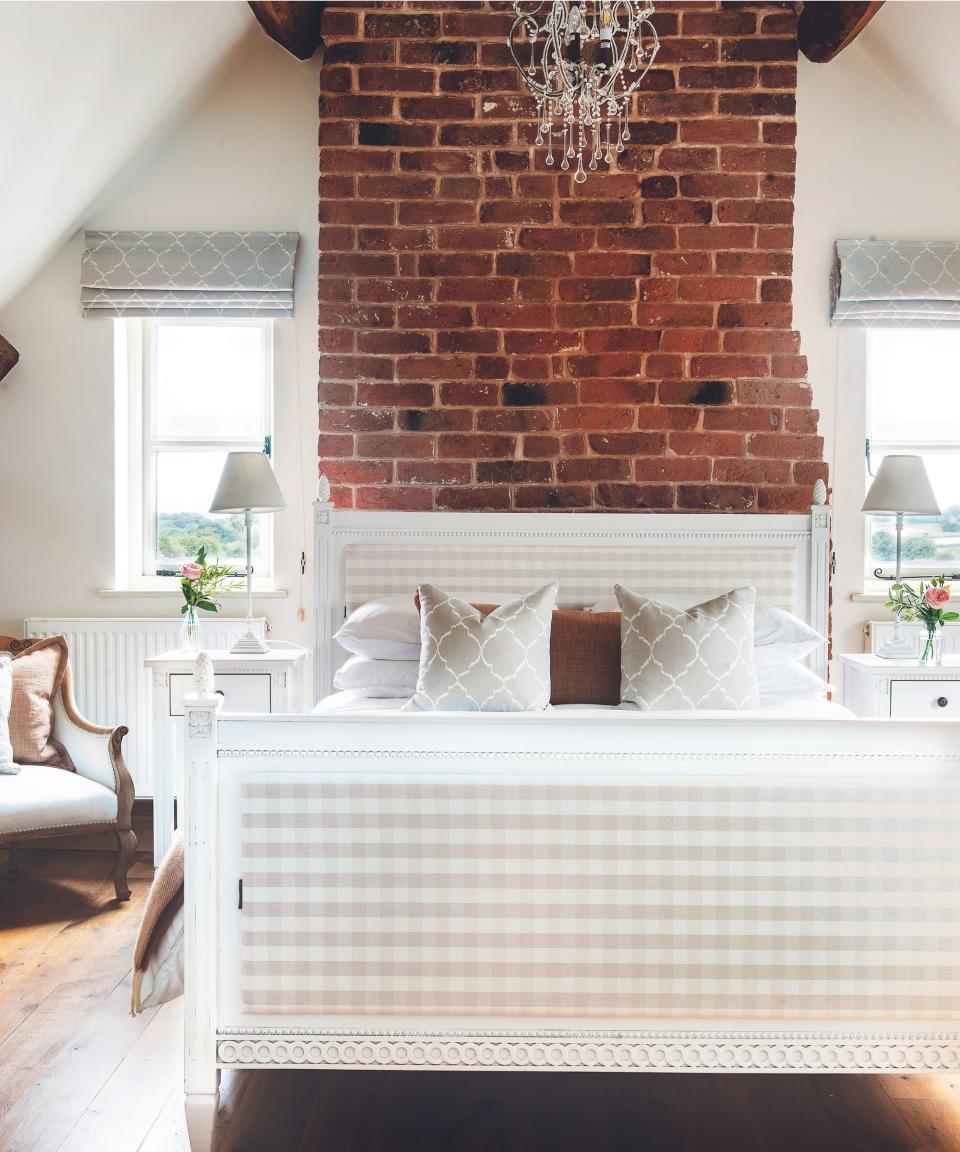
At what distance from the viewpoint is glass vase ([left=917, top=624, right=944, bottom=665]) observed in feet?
10.6

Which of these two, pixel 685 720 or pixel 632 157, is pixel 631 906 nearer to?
pixel 685 720

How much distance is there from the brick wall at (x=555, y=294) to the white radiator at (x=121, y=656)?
0.91m

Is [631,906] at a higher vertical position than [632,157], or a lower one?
lower

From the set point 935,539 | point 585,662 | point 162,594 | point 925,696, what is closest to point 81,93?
point 162,594

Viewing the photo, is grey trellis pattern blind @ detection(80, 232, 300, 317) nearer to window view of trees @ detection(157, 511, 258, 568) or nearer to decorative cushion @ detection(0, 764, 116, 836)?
window view of trees @ detection(157, 511, 258, 568)

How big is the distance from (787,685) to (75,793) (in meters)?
2.28

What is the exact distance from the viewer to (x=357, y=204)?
3562mm

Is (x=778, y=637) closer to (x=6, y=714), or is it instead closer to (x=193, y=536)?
(x=193, y=536)

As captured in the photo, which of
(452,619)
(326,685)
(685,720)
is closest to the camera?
(685,720)

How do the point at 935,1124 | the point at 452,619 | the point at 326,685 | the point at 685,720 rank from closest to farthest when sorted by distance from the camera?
the point at 685,720 < the point at 935,1124 < the point at 452,619 < the point at 326,685

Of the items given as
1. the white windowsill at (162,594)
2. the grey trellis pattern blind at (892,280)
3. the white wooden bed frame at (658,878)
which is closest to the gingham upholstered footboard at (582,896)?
the white wooden bed frame at (658,878)

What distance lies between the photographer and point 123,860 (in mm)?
3156

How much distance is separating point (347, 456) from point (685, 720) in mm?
2153

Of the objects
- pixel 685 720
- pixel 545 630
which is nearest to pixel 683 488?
pixel 545 630
